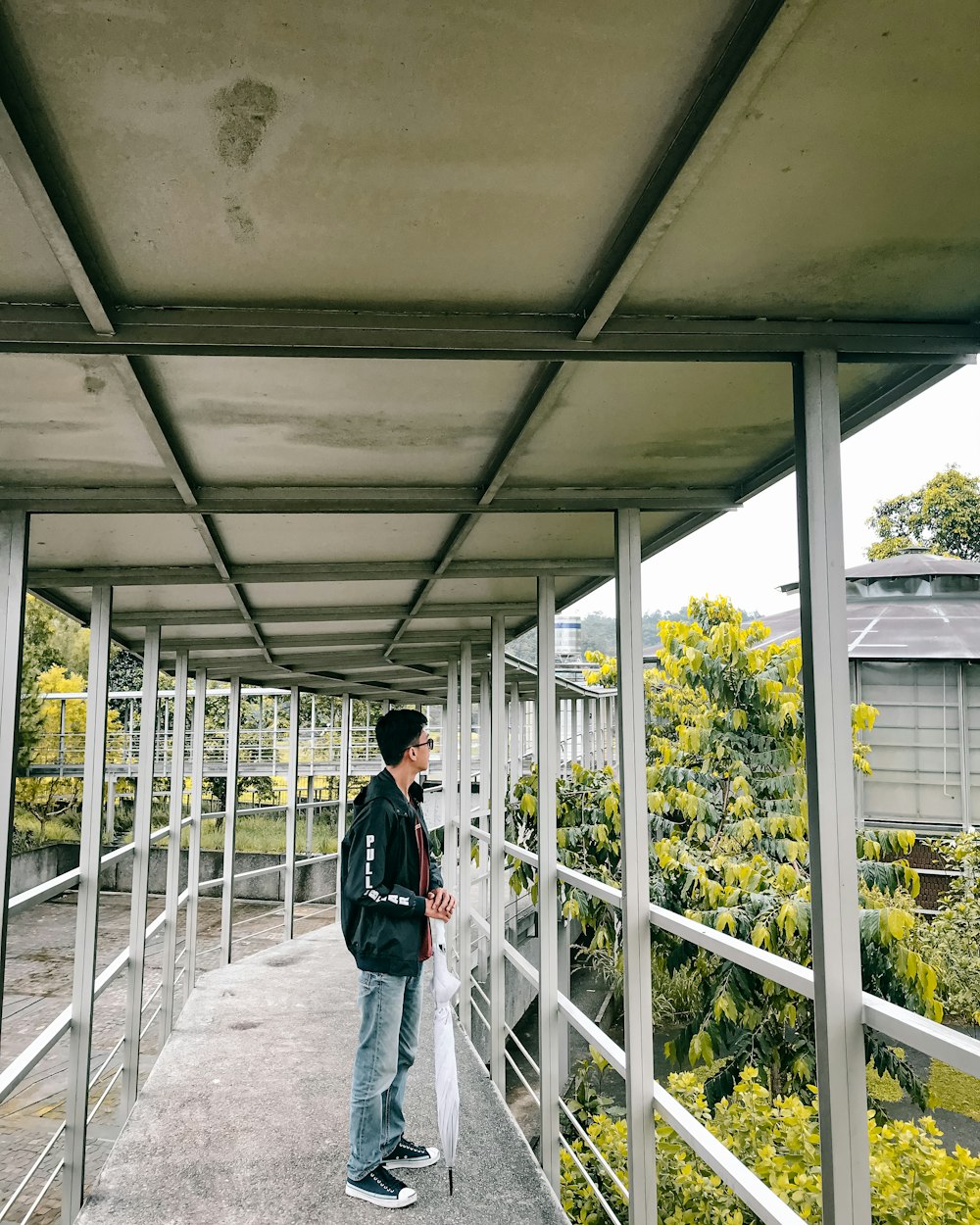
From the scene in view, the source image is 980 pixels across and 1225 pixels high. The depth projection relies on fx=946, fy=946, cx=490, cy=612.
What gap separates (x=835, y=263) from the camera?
1567 millimetres

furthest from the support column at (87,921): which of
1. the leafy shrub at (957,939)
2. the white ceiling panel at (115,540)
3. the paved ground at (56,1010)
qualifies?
the leafy shrub at (957,939)

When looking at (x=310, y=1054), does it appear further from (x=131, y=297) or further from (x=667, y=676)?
(x=131, y=297)

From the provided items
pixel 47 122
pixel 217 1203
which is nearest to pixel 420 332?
pixel 47 122

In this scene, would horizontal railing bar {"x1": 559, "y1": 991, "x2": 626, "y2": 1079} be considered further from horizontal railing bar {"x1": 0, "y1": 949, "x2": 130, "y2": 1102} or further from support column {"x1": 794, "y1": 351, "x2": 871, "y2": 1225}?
horizontal railing bar {"x1": 0, "y1": 949, "x2": 130, "y2": 1102}

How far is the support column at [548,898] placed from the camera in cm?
376

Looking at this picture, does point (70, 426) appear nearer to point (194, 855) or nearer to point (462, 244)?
point (462, 244)

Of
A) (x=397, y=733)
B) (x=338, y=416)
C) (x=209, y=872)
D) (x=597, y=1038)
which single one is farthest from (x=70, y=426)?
(x=209, y=872)

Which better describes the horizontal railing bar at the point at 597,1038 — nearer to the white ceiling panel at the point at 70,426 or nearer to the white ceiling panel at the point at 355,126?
the white ceiling panel at the point at 70,426

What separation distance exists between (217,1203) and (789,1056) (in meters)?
2.89

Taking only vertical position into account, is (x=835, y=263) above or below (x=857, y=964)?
above

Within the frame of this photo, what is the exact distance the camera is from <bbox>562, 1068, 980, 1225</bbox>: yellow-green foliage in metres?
3.16

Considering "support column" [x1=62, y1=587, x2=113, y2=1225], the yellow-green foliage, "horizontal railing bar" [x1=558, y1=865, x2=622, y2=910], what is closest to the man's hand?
"horizontal railing bar" [x1=558, y1=865, x2=622, y2=910]

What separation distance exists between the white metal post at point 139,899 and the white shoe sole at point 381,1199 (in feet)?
5.47

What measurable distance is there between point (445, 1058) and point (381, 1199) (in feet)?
2.32
